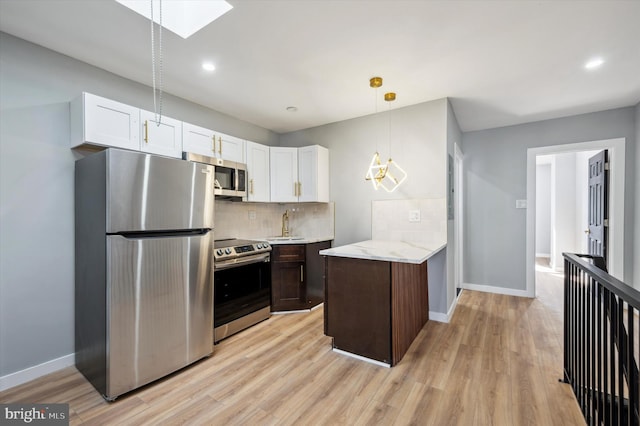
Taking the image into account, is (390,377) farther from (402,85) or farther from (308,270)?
(402,85)

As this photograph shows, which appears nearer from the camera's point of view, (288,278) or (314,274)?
(288,278)

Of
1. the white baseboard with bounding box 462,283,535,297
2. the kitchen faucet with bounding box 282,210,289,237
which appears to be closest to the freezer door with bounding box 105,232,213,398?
the kitchen faucet with bounding box 282,210,289,237

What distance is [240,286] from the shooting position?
9.40 feet

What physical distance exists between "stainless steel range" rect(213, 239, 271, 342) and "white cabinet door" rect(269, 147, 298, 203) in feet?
2.77

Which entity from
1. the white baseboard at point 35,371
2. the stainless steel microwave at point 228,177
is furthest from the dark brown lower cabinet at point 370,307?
the white baseboard at point 35,371

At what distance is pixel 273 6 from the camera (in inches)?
68.7

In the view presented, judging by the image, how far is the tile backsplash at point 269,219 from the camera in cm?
350

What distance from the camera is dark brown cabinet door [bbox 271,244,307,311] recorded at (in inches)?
131

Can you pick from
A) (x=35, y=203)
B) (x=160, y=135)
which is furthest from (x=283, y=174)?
(x=35, y=203)

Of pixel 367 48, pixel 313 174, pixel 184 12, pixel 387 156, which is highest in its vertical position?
pixel 184 12

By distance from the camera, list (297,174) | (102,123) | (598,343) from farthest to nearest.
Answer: (297,174)
(102,123)
(598,343)

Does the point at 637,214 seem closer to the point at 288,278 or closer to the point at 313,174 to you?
the point at 313,174

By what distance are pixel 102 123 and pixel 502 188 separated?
4896mm

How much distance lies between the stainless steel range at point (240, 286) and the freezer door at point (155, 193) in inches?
20.5
